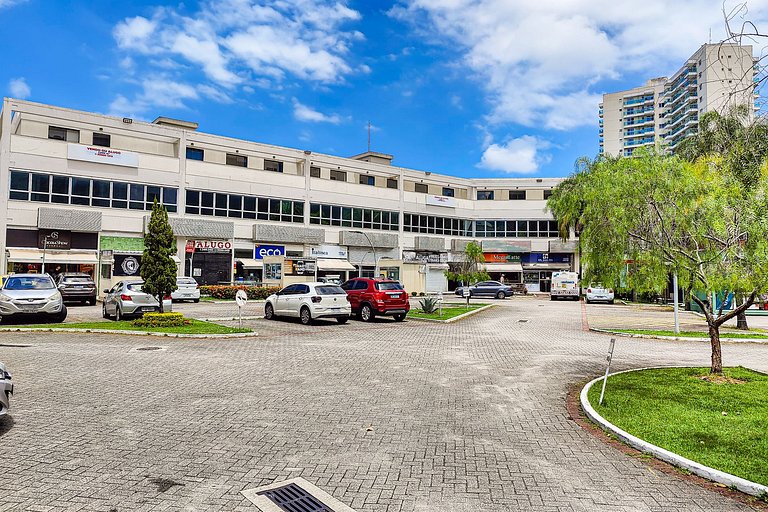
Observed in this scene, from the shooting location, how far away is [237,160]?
46.8 m

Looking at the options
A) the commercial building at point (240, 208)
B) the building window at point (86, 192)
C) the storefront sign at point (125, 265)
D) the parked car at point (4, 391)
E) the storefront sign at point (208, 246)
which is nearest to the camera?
the parked car at point (4, 391)

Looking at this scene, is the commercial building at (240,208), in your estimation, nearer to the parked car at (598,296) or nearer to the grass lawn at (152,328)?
the parked car at (598,296)

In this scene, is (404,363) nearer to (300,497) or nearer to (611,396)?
(611,396)

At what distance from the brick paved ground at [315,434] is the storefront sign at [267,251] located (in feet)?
109

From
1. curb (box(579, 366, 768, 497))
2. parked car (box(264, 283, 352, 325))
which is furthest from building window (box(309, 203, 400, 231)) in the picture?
curb (box(579, 366, 768, 497))

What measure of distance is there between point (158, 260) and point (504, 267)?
161 feet

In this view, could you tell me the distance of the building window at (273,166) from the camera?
48469mm

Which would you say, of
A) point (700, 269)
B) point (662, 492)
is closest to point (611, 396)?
point (700, 269)

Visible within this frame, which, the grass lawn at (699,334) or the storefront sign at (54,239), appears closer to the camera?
the grass lawn at (699,334)

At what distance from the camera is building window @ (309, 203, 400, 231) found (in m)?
50.2

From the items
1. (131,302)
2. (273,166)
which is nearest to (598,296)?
(273,166)

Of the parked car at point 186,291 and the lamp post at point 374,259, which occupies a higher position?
the lamp post at point 374,259

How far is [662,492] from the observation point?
4.87 meters

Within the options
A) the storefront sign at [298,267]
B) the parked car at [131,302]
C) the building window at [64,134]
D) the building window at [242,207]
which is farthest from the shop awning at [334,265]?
the parked car at [131,302]
